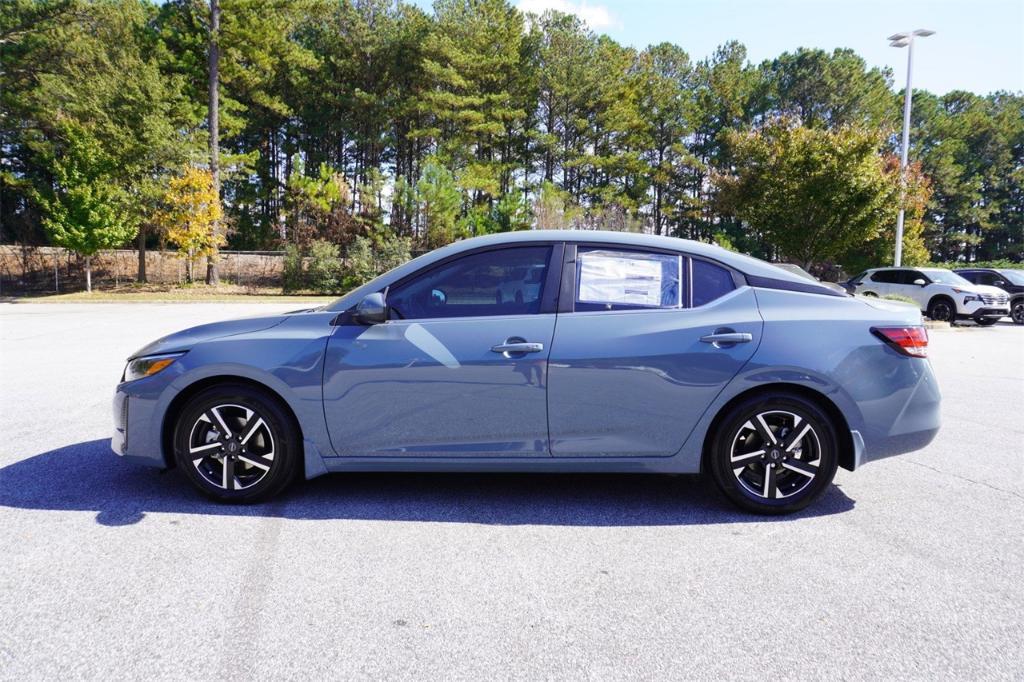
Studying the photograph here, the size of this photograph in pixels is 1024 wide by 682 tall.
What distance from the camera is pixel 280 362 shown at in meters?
3.80

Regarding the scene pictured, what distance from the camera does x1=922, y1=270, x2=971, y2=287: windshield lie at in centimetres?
1912

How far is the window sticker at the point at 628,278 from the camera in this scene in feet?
12.6

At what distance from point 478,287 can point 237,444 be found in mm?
1685

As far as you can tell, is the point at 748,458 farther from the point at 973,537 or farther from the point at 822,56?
the point at 822,56

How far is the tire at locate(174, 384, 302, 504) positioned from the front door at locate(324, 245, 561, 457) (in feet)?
1.10

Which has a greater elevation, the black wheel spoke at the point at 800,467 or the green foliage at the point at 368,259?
the green foliage at the point at 368,259

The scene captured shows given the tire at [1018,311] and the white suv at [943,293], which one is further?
the tire at [1018,311]

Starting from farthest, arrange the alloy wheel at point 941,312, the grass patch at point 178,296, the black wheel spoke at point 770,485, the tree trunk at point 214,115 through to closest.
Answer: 1. the tree trunk at point 214,115
2. the grass patch at point 178,296
3. the alloy wheel at point 941,312
4. the black wheel spoke at point 770,485

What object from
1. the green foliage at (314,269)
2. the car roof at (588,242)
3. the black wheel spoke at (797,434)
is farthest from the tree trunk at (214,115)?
the black wheel spoke at (797,434)

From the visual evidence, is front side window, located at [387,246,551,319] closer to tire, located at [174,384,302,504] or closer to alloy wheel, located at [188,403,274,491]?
tire, located at [174,384,302,504]

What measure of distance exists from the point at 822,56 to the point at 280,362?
60.1 metres

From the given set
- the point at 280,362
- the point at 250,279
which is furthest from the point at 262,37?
the point at 280,362

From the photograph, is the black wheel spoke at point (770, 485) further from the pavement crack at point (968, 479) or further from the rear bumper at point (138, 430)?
the rear bumper at point (138, 430)

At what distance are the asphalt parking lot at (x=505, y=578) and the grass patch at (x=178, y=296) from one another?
2177 centimetres
